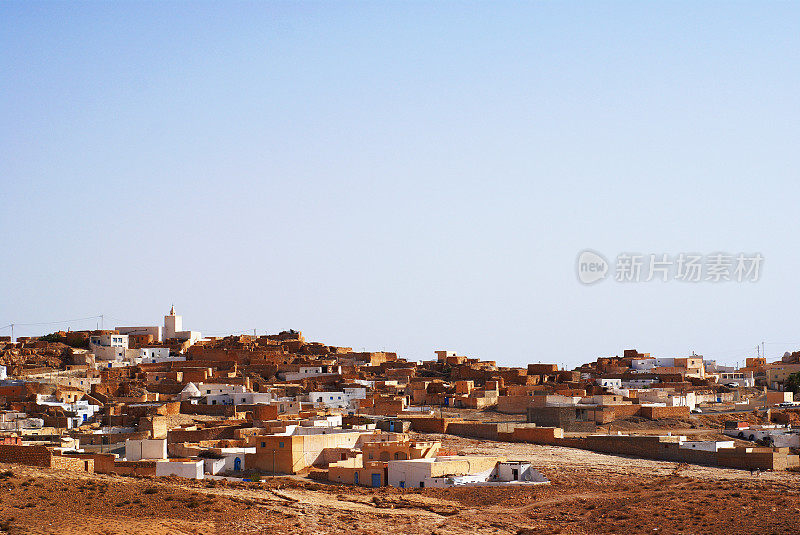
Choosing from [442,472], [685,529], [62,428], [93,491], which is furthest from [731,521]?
[62,428]

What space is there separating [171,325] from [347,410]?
27406mm

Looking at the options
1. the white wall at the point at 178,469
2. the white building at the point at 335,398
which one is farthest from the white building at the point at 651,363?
the white wall at the point at 178,469

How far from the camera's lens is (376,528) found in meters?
22.9

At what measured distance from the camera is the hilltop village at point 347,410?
30.0 meters

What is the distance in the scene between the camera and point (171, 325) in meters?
68.4

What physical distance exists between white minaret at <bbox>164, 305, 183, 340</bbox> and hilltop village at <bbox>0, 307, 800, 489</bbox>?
229mm

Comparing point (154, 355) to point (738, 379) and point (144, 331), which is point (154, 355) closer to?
point (144, 331)

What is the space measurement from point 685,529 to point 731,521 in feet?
3.83

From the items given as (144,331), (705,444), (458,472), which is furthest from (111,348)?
(458,472)

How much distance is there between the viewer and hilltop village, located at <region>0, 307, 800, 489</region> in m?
30.0

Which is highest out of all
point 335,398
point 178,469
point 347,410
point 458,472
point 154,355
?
point 154,355

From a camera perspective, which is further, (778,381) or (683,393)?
(778,381)

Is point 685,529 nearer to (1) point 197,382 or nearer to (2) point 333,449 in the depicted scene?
(2) point 333,449

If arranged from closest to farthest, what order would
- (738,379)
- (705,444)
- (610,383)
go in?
(705,444) < (610,383) < (738,379)
